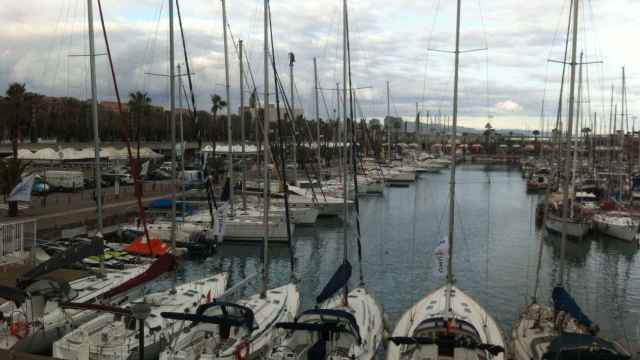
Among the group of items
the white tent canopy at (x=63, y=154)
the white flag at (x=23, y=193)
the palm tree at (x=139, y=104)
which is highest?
the palm tree at (x=139, y=104)

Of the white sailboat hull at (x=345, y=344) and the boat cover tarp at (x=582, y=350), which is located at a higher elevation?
the boat cover tarp at (x=582, y=350)

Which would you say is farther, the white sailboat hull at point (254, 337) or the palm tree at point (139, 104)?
the palm tree at point (139, 104)

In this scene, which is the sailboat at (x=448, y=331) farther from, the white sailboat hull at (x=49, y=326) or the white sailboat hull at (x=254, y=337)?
the white sailboat hull at (x=49, y=326)

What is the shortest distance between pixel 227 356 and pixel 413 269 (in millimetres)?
20392

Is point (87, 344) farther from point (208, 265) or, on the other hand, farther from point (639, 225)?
point (639, 225)

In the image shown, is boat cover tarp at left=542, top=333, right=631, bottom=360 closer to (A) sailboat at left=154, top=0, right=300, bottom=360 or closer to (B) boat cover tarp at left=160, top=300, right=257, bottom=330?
(A) sailboat at left=154, top=0, right=300, bottom=360

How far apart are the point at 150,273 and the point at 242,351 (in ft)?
29.7

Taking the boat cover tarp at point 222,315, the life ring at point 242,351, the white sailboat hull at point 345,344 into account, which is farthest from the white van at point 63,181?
the life ring at point 242,351

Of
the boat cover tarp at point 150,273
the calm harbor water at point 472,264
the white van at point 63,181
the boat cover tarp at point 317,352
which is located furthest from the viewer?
the white van at point 63,181

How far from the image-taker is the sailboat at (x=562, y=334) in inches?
561

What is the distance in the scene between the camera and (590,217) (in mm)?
46188

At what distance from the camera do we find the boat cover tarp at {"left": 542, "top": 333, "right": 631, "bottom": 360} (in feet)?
46.2

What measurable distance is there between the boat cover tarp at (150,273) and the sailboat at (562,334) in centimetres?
1412

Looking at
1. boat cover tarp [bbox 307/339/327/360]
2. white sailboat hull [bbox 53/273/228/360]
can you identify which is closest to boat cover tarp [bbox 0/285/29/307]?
white sailboat hull [bbox 53/273/228/360]
